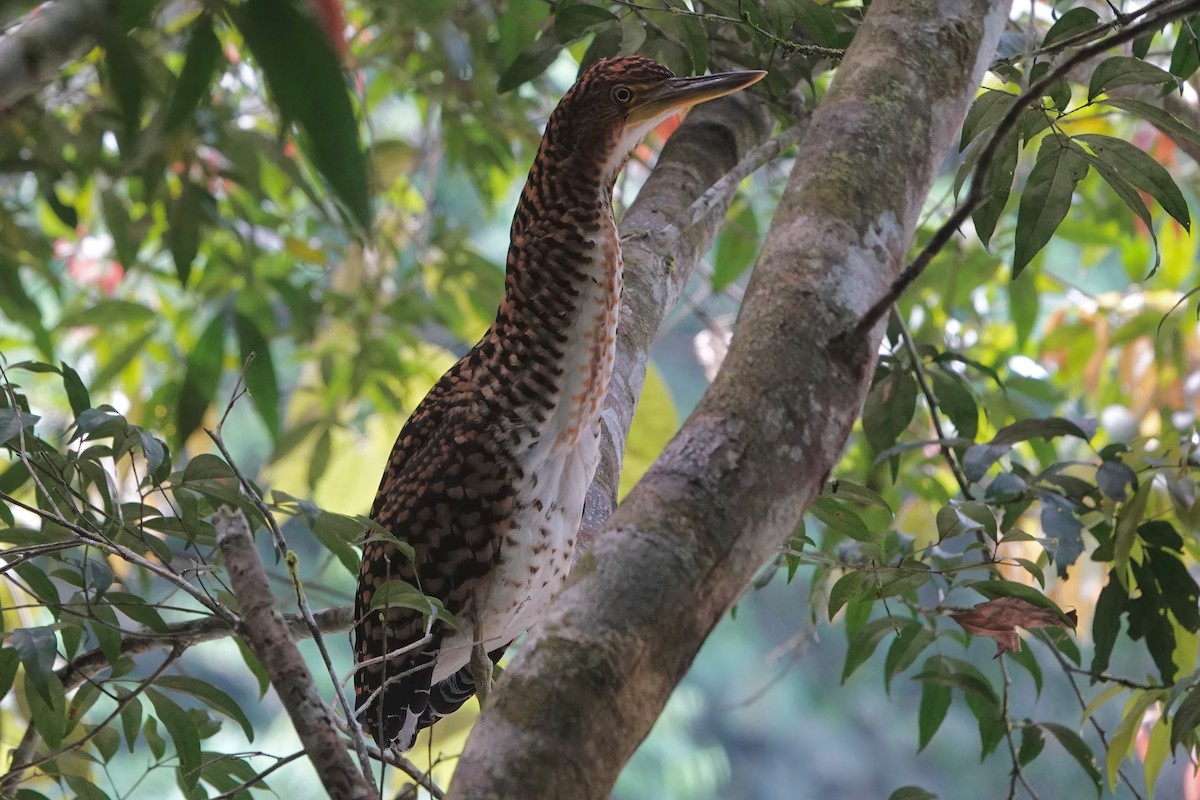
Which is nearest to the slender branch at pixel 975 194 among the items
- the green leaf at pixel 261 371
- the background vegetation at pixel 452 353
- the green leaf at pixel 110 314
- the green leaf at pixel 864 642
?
the background vegetation at pixel 452 353

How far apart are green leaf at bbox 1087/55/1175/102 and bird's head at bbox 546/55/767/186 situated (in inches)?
11.6

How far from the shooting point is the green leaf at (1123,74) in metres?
0.93

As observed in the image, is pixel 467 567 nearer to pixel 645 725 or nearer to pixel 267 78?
pixel 645 725

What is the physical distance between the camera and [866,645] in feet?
3.93

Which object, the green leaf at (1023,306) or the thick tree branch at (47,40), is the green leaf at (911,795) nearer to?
the thick tree branch at (47,40)

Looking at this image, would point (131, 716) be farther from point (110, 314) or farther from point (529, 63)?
point (110, 314)

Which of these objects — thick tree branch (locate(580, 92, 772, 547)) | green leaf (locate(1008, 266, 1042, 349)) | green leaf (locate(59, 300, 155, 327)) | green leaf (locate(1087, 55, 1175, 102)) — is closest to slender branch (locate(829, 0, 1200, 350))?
green leaf (locate(1087, 55, 1175, 102))

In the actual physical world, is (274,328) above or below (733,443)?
above

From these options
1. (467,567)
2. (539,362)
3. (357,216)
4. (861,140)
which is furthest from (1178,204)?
(357,216)

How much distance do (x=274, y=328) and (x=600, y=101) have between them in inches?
53.7

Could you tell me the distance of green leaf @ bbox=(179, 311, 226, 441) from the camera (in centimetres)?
138

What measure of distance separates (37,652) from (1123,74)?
3.20 ft

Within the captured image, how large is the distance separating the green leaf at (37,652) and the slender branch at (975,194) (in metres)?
0.64

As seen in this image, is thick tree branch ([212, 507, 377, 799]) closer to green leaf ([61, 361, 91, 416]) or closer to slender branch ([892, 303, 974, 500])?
green leaf ([61, 361, 91, 416])
